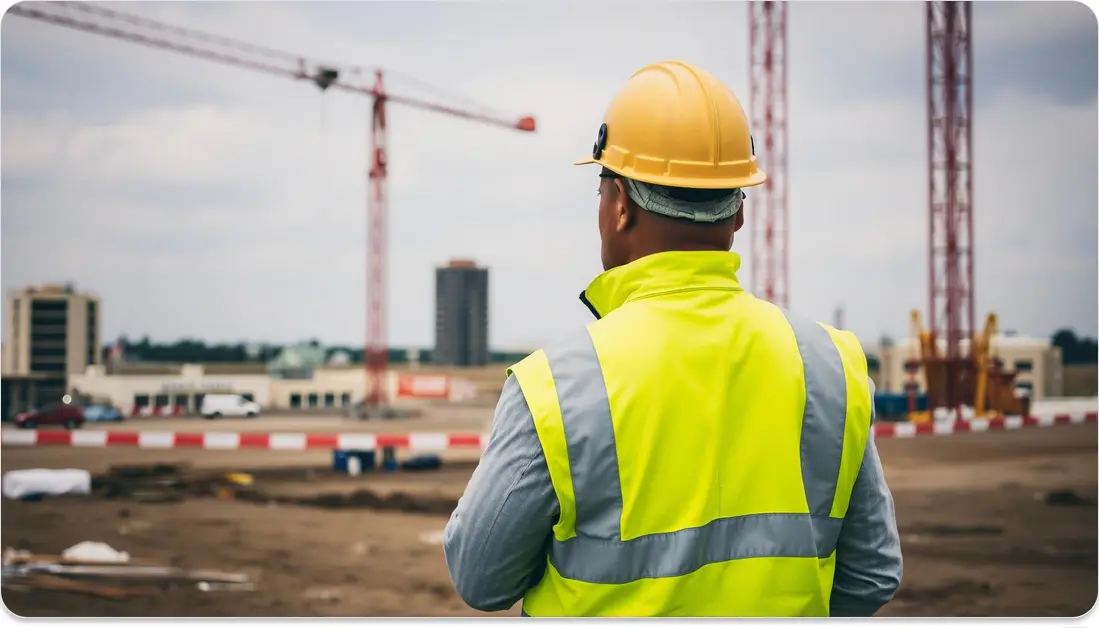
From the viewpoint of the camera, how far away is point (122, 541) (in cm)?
1024

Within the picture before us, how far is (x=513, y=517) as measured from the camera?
4.33ft

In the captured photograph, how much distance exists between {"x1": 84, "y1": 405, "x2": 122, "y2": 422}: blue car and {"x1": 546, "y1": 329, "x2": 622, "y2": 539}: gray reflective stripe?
26566 millimetres

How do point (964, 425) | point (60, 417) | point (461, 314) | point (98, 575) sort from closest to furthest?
point (98, 575), point (964, 425), point (60, 417), point (461, 314)

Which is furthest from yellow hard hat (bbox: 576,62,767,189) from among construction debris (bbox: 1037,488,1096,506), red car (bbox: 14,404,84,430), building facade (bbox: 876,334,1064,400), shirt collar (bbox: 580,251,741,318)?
red car (bbox: 14,404,84,430)

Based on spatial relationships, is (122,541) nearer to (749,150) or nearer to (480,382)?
(749,150)

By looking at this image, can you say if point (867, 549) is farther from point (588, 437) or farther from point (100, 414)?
point (100, 414)

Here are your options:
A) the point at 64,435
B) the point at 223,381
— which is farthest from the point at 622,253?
the point at 223,381

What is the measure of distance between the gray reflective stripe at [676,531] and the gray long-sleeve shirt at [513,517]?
0.05m

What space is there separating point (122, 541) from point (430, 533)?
10.8 feet

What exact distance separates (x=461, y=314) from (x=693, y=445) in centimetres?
3385

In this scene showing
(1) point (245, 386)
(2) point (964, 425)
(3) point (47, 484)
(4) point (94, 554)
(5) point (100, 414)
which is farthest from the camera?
(1) point (245, 386)

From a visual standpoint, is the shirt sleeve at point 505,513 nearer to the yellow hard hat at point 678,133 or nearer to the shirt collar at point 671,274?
the shirt collar at point 671,274

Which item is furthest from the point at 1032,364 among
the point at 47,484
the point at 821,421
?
the point at 821,421

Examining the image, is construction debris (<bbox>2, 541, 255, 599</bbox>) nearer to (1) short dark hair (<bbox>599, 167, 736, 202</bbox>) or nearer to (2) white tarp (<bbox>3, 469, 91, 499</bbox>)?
(2) white tarp (<bbox>3, 469, 91, 499</bbox>)
